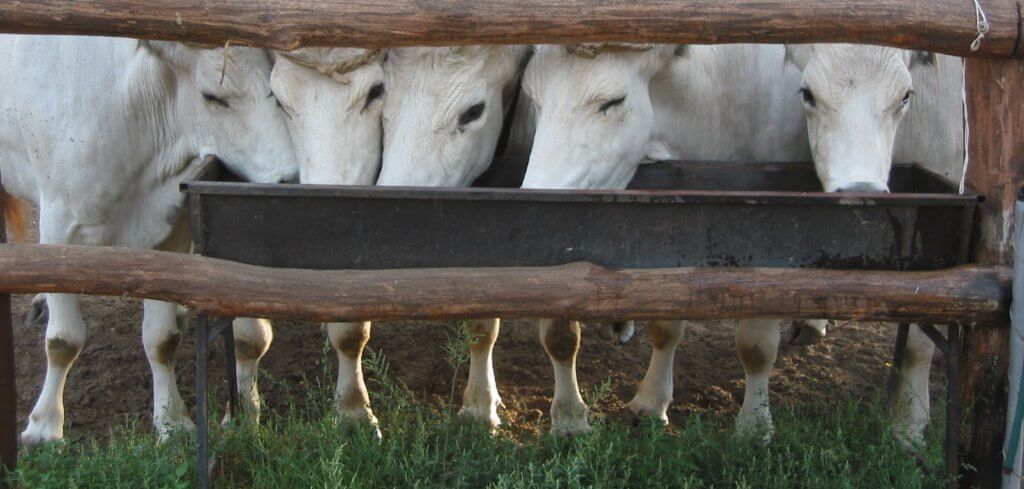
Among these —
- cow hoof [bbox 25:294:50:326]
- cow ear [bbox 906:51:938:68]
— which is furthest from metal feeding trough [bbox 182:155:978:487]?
cow hoof [bbox 25:294:50:326]

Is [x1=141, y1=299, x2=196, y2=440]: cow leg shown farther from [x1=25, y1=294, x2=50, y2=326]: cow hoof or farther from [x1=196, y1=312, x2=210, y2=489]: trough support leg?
[x1=25, y1=294, x2=50, y2=326]: cow hoof

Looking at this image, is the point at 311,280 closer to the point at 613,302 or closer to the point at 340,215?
the point at 340,215

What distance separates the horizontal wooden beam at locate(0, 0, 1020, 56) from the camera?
10.7 ft

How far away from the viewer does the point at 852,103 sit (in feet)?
13.9

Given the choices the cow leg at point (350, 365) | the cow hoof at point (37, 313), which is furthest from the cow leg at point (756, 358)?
the cow hoof at point (37, 313)

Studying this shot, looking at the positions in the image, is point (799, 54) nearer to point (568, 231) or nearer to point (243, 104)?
point (568, 231)

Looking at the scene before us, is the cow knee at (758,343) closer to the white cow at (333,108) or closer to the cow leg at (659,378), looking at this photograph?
the cow leg at (659,378)

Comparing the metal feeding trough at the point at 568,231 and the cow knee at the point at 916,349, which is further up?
the metal feeding trough at the point at 568,231

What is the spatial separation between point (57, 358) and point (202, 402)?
172 cm

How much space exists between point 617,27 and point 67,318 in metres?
2.84

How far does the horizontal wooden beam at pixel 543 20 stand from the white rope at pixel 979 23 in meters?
0.01

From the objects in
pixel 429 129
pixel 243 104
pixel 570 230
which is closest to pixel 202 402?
pixel 570 230

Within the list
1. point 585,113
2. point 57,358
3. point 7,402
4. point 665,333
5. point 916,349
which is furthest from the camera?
point 665,333

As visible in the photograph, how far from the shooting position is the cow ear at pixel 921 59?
4570 mm
